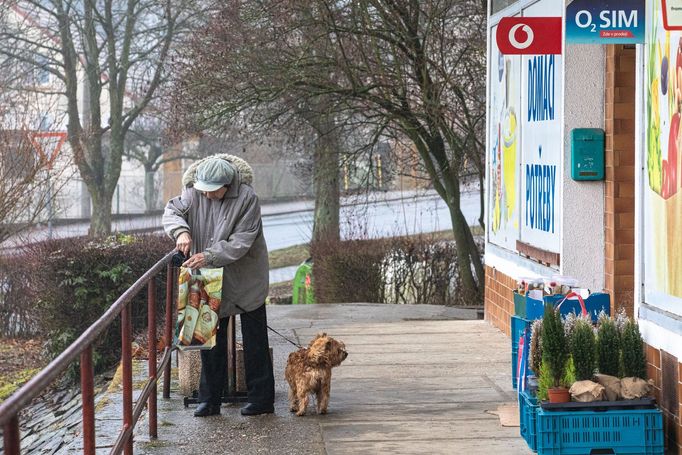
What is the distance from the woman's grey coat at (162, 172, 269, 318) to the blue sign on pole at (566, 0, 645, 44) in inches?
92.0

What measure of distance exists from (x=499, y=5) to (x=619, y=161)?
408 centimetres

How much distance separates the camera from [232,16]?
17.8m

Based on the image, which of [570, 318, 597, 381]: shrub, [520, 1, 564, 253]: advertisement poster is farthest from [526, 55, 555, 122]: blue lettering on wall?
[570, 318, 597, 381]: shrub

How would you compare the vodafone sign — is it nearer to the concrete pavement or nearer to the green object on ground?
the concrete pavement

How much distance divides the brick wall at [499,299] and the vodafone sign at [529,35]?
2886 mm

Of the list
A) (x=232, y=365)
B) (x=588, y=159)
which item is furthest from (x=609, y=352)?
(x=232, y=365)

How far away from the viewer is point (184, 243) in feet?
25.5

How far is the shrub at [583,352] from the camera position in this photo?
262 inches

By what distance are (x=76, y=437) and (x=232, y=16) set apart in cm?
1054

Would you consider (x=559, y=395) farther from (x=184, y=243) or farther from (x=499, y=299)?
(x=499, y=299)

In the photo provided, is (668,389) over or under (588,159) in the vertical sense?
under

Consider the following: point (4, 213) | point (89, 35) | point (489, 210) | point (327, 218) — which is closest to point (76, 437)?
point (489, 210)

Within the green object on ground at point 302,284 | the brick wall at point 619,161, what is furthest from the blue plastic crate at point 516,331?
the green object on ground at point 302,284

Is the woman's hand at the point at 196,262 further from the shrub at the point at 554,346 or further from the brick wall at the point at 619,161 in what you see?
the brick wall at the point at 619,161
